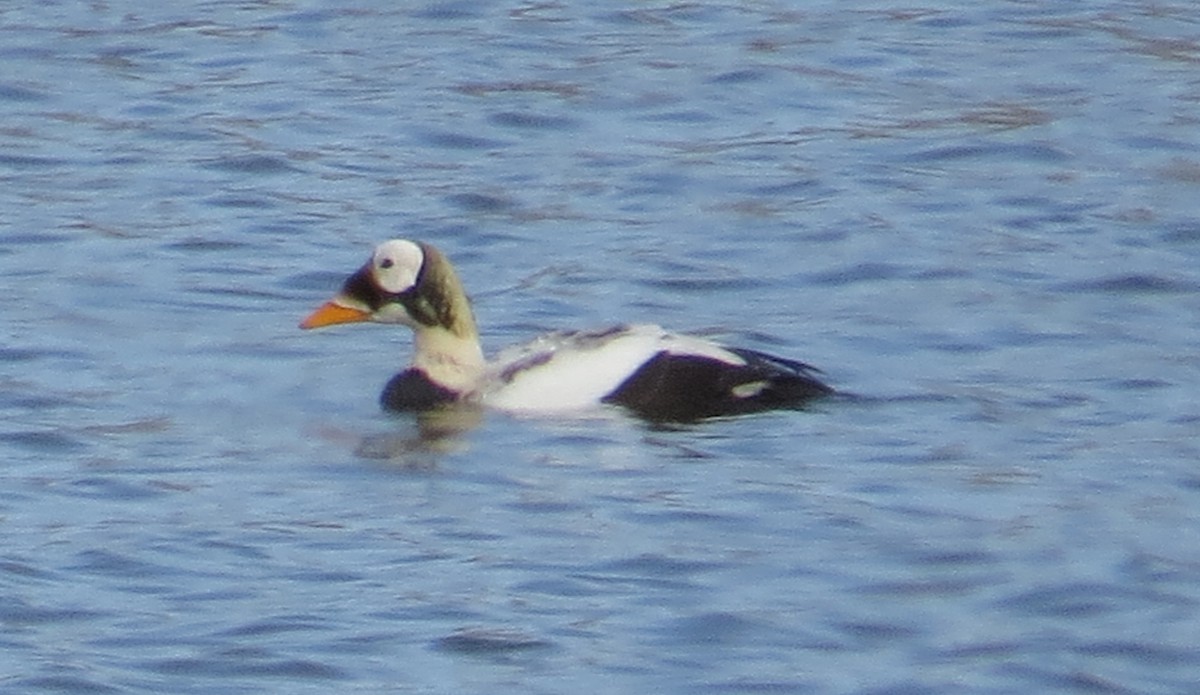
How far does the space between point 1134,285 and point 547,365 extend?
Answer: 2.62 meters

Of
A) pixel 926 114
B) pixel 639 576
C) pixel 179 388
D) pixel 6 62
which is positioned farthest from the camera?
pixel 6 62

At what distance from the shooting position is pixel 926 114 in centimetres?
1630

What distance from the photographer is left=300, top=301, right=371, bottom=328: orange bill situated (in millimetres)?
12141

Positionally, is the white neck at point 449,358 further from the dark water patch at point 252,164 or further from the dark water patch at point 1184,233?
the dark water patch at point 252,164

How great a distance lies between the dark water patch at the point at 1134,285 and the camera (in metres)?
13.1

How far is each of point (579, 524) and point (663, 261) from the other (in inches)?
152

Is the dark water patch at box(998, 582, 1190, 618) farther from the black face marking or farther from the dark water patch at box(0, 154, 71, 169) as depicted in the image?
the dark water patch at box(0, 154, 71, 169)

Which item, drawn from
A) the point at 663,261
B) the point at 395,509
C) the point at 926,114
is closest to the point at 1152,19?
the point at 926,114

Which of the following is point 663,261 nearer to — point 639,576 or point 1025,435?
point 1025,435

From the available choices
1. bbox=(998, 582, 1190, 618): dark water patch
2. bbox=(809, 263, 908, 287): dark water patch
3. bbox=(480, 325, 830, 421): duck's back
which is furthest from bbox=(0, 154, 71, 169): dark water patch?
bbox=(998, 582, 1190, 618): dark water patch

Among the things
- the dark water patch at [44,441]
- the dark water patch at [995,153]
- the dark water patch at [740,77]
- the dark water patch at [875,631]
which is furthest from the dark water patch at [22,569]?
the dark water patch at [740,77]

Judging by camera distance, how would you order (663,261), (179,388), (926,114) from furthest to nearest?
(926,114) < (663,261) < (179,388)

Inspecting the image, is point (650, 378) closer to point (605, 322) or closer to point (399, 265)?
point (399, 265)

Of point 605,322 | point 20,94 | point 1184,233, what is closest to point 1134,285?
point 1184,233
